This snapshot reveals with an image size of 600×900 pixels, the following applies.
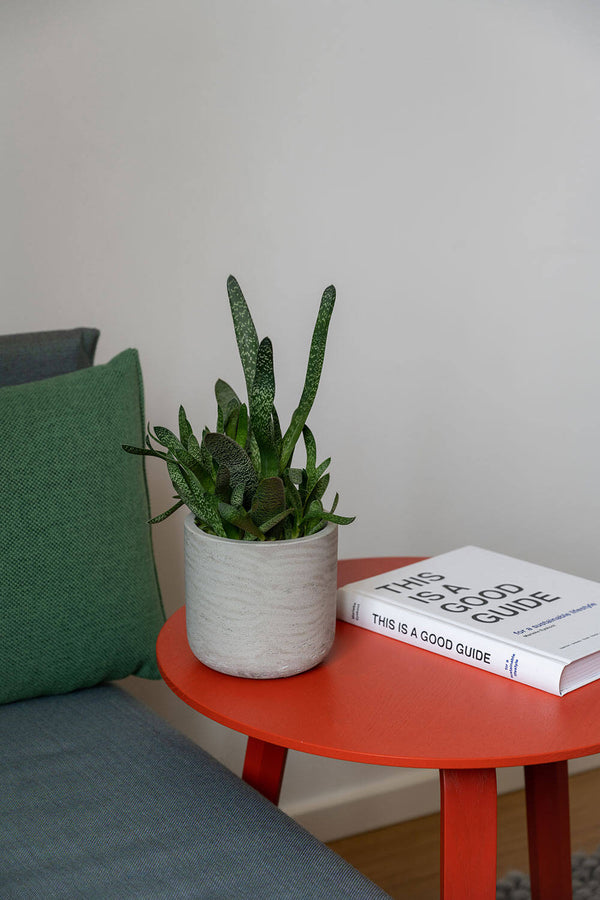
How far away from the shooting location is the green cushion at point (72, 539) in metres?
1.03

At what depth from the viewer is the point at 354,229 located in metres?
1.54

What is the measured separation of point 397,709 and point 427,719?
0.10ft

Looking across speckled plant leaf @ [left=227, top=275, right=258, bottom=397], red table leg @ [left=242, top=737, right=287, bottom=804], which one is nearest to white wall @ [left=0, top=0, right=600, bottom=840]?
red table leg @ [left=242, top=737, right=287, bottom=804]

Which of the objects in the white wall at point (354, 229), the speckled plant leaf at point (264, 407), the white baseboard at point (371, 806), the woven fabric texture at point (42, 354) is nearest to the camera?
the speckled plant leaf at point (264, 407)

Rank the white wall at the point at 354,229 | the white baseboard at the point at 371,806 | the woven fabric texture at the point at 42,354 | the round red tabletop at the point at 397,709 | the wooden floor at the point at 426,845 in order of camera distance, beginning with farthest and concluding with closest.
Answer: the white baseboard at the point at 371,806 → the wooden floor at the point at 426,845 → the white wall at the point at 354,229 → the woven fabric texture at the point at 42,354 → the round red tabletop at the point at 397,709

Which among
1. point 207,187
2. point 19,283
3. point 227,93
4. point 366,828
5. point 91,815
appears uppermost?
point 227,93

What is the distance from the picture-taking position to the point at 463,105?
1579 millimetres

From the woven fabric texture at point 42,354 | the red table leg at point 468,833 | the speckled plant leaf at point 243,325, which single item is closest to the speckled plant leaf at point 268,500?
the speckled plant leaf at point 243,325

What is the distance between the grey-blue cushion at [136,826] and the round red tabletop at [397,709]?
5.0 inches

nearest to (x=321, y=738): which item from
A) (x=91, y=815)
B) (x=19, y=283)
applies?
(x=91, y=815)

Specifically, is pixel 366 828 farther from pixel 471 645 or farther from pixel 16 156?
pixel 16 156

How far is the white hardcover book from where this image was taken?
81 cm

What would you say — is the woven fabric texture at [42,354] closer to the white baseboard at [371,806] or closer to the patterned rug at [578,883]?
the white baseboard at [371,806]

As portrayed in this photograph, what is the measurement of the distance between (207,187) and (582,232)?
731 millimetres
